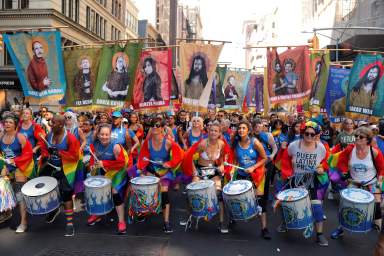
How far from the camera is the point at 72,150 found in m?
6.25

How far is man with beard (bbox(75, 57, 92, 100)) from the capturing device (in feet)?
32.4

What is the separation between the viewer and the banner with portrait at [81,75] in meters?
9.89

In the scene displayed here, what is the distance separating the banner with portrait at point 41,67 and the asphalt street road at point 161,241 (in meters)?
3.42

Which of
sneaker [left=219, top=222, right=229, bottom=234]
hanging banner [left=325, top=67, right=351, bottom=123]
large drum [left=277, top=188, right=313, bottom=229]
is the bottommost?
sneaker [left=219, top=222, right=229, bottom=234]

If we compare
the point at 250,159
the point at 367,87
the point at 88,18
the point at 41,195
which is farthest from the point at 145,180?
the point at 88,18

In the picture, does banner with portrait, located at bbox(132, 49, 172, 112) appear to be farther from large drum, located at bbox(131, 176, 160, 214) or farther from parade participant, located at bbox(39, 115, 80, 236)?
large drum, located at bbox(131, 176, 160, 214)

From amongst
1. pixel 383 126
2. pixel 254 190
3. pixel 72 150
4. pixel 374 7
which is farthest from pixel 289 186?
pixel 374 7

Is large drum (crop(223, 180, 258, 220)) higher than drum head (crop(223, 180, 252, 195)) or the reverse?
the reverse

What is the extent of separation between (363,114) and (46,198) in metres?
7.66

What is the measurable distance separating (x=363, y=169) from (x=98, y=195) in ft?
12.4

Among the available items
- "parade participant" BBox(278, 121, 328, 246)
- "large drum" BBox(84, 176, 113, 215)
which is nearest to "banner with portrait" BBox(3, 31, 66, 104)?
"large drum" BBox(84, 176, 113, 215)

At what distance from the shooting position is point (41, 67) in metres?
9.33

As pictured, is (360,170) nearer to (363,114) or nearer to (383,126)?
(383,126)

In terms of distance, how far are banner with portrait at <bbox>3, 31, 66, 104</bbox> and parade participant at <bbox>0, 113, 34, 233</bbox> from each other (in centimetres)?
284
